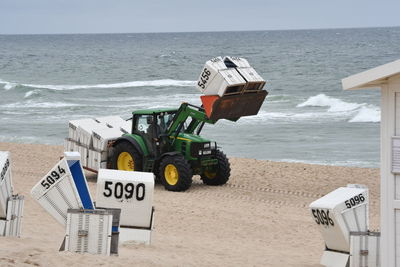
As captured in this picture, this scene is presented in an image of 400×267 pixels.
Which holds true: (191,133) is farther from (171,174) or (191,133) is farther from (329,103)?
(329,103)

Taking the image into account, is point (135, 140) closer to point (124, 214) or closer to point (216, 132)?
point (124, 214)

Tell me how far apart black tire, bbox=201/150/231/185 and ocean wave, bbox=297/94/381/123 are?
16.9m

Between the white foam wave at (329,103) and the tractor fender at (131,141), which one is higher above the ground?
the white foam wave at (329,103)

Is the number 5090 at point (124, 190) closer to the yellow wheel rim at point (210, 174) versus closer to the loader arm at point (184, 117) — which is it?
the loader arm at point (184, 117)

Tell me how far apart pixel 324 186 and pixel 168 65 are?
60.4m

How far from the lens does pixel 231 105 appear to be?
55.4 ft

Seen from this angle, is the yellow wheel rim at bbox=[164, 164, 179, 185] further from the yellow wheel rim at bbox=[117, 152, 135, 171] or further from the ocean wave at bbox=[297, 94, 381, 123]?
the ocean wave at bbox=[297, 94, 381, 123]

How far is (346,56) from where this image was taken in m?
81.4

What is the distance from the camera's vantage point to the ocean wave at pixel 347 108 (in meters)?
35.5

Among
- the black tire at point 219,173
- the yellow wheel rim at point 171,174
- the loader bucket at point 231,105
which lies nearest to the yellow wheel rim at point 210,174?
the black tire at point 219,173

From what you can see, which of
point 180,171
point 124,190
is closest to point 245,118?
point 180,171

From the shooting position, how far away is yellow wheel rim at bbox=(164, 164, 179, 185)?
57.5 ft

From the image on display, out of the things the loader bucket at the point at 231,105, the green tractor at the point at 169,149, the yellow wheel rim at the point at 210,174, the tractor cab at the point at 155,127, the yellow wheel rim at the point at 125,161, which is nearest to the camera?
the loader bucket at the point at 231,105

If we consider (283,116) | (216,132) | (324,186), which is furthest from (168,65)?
(324,186)
